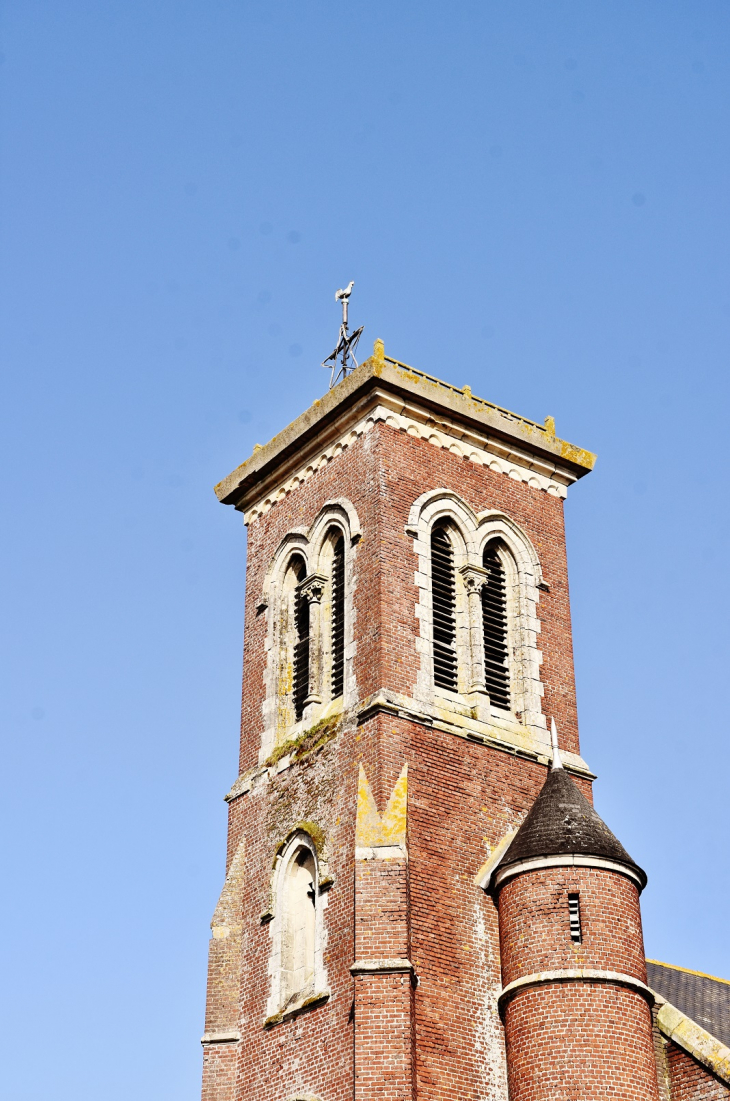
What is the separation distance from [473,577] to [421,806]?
15.7 ft

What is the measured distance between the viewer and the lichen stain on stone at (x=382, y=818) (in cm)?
2381

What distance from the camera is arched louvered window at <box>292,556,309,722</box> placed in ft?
92.3

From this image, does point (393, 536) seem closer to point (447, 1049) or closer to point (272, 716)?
point (272, 716)

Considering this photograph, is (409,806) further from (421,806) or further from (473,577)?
(473,577)

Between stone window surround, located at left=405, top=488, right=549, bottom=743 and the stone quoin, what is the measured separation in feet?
0.15

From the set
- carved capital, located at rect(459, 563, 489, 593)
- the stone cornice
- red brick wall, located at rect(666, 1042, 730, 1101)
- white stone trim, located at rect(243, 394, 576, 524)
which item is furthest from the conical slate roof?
the stone cornice

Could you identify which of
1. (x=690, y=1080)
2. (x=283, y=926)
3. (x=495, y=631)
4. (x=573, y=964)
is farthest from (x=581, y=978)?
(x=495, y=631)

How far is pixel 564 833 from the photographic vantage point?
23875 millimetres

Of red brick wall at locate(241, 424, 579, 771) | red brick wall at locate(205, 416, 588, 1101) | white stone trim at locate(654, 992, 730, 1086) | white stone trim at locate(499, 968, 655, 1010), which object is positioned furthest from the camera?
red brick wall at locate(241, 424, 579, 771)

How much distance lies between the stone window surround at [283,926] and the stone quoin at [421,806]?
0.04 meters

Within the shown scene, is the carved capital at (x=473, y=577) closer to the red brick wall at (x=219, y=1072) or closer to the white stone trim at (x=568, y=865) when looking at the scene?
the white stone trim at (x=568, y=865)

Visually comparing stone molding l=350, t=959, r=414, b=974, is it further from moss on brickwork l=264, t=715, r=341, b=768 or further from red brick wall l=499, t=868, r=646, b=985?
moss on brickwork l=264, t=715, r=341, b=768

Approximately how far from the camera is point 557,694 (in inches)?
1104

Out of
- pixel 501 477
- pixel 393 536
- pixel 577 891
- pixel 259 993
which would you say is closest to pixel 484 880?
pixel 577 891
